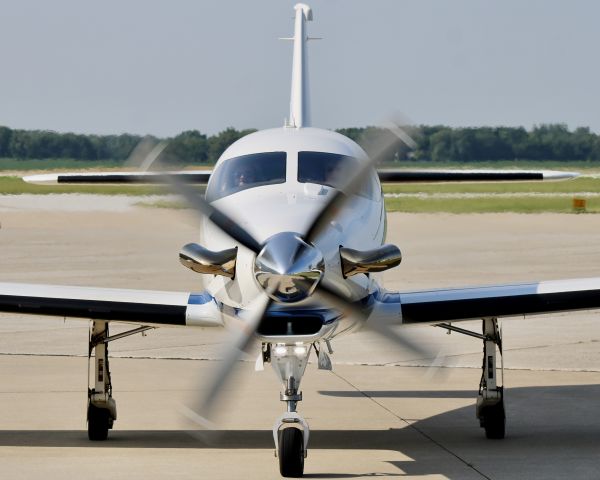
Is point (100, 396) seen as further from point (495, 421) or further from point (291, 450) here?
point (495, 421)

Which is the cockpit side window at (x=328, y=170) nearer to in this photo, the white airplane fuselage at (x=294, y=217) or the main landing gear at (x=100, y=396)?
the white airplane fuselage at (x=294, y=217)

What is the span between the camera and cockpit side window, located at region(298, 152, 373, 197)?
1112 cm

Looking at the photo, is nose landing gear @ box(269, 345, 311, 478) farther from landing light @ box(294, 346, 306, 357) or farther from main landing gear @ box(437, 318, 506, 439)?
main landing gear @ box(437, 318, 506, 439)

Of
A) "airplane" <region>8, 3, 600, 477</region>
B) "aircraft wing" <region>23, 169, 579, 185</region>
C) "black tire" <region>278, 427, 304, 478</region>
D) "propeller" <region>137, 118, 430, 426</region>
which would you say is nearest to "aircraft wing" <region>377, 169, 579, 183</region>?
"aircraft wing" <region>23, 169, 579, 185</region>

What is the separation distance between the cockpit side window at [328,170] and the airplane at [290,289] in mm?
11

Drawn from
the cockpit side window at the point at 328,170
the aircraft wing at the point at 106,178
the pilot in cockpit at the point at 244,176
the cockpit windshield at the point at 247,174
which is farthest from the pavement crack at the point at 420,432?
the aircraft wing at the point at 106,178

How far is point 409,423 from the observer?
1317 centimetres

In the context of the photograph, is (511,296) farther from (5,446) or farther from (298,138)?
(5,446)

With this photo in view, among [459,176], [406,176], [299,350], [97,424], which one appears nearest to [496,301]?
[299,350]

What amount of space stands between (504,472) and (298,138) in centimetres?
326

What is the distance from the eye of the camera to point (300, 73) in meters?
18.0

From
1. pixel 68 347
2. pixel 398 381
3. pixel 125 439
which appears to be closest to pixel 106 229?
pixel 68 347

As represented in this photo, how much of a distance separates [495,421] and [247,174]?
A: 314 centimetres

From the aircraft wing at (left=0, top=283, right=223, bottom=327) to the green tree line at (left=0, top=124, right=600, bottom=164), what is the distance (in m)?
1.23
